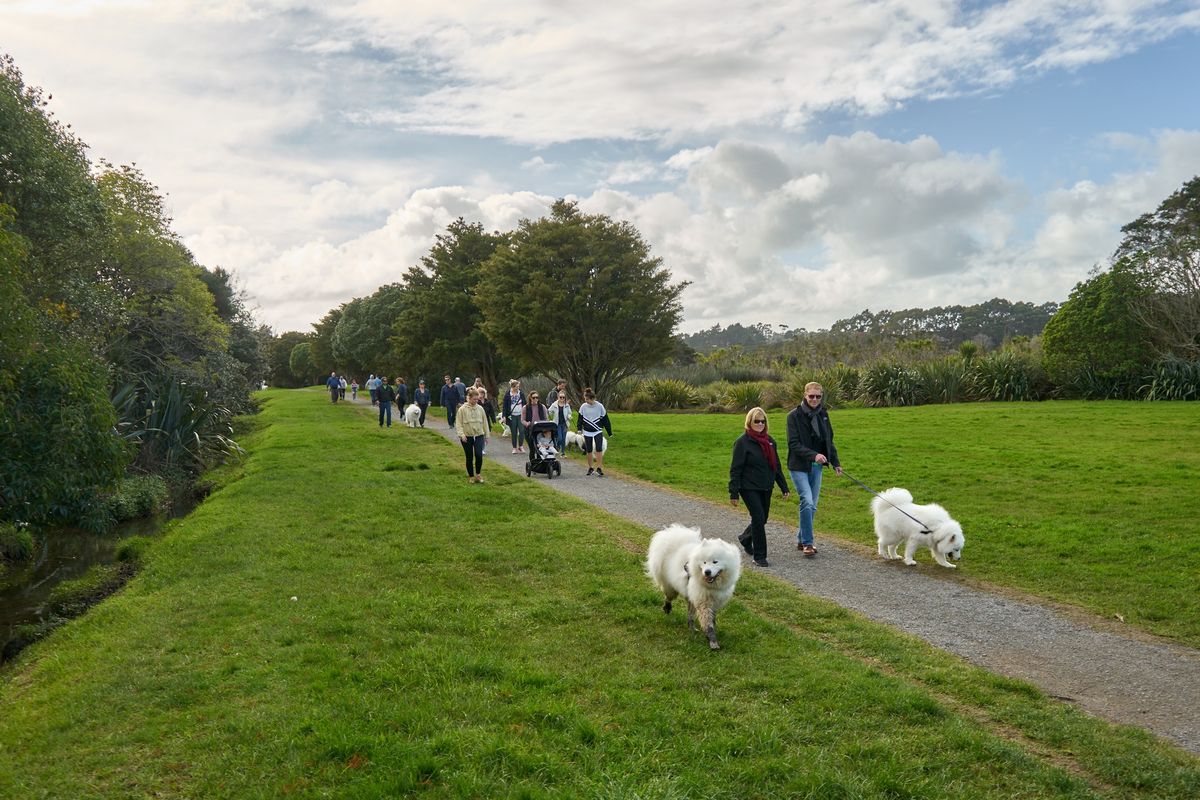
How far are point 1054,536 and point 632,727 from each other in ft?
23.6

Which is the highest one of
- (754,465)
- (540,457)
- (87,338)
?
(87,338)

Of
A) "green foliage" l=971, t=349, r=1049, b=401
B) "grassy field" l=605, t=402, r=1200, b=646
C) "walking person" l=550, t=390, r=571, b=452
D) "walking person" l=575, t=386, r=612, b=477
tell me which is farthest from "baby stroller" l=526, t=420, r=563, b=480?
"green foliage" l=971, t=349, r=1049, b=401

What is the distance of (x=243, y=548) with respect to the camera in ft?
35.1

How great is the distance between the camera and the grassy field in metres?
7.94

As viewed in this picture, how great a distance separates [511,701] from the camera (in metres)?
5.29

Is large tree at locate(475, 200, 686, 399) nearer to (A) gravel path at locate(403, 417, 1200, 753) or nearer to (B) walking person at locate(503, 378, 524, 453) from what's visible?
(B) walking person at locate(503, 378, 524, 453)

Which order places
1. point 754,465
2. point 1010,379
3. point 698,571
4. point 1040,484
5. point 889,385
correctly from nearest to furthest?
point 698,571, point 754,465, point 1040,484, point 1010,379, point 889,385

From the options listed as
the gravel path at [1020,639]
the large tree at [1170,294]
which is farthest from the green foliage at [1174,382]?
the gravel path at [1020,639]

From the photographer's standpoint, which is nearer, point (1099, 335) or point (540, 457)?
point (540, 457)

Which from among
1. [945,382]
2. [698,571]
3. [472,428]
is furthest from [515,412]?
[945,382]

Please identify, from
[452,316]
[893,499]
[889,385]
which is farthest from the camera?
[452,316]

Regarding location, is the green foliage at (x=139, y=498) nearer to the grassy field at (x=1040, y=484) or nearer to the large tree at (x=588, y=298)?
the grassy field at (x=1040, y=484)

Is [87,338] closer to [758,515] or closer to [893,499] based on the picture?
[758,515]

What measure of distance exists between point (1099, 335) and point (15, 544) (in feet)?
103
